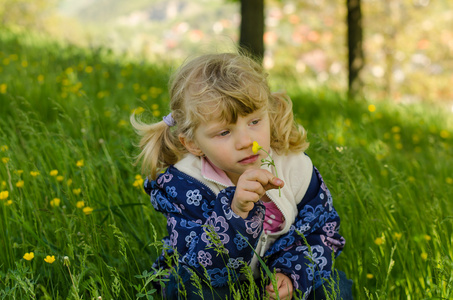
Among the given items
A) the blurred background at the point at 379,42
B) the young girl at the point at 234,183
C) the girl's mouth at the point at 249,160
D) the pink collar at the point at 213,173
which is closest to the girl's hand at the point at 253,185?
the young girl at the point at 234,183

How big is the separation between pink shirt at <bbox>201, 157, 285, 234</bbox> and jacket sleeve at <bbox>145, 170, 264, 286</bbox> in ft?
0.24

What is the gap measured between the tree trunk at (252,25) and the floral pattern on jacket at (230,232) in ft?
10.6

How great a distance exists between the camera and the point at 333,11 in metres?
13.6

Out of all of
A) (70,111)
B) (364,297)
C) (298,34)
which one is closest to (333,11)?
(298,34)

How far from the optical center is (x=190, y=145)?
68.1 inches

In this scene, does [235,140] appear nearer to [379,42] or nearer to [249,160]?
[249,160]

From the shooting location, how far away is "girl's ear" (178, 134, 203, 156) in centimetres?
172

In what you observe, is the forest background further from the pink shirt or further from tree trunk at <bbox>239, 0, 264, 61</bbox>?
the pink shirt

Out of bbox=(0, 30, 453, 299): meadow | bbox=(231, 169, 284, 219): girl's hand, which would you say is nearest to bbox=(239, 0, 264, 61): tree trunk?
bbox=(0, 30, 453, 299): meadow

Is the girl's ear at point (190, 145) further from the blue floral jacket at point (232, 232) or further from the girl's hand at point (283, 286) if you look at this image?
the girl's hand at point (283, 286)

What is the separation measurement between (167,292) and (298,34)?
1349 centimetres

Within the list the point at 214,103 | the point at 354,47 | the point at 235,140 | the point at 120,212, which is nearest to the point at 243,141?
the point at 235,140

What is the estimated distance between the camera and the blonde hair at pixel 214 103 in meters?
1.56

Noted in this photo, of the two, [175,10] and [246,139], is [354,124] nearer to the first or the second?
[246,139]
